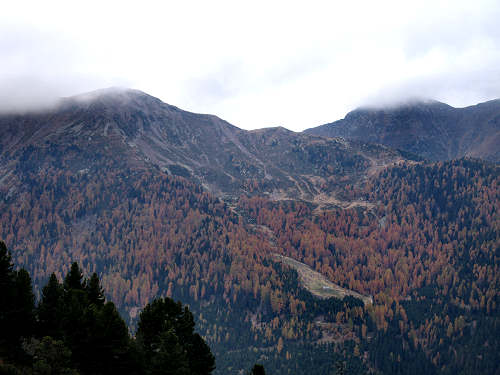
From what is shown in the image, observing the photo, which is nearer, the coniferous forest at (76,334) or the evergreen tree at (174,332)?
the coniferous forest at (76,334)

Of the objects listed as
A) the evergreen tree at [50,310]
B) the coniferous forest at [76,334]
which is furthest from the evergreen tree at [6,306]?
the evergreen tree at [50,310]

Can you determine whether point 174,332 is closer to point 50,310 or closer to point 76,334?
point 76,334

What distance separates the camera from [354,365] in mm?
195750

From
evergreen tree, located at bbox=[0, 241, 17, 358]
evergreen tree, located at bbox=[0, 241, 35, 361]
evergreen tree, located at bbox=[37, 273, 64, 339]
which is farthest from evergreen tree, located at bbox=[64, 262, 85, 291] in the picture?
evergreen tree, located at bbox=[0, 241, 17, 358]

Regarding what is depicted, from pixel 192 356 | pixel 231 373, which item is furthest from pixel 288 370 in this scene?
pixel 192 356

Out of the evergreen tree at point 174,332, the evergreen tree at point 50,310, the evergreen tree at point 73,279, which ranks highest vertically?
the evergreen tree at point 73,279

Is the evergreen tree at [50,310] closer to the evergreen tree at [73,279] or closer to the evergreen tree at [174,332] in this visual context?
the evergreen tree at [73,279]

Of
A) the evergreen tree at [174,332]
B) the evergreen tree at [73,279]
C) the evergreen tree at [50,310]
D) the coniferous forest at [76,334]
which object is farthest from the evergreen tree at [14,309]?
the evergreen tree at [174,332]

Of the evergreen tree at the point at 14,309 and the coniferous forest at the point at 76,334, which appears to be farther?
the evergreen tree at the point at 14,309

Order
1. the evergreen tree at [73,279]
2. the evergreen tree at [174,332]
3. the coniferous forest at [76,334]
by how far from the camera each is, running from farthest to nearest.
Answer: the evergreen tree at [73,279]
the evergreen tree at [174,332]
the coniferous forest at [76,334]

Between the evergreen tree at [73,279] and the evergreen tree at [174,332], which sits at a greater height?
the evergreen tree at [73,279]

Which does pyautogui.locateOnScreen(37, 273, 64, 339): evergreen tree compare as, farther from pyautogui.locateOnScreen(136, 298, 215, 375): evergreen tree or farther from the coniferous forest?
pyautogui.locateOnScreen(136, 298, 215, 375): evergreen tree

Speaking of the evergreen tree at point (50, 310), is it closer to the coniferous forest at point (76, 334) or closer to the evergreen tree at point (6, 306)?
the coniferous forest at point (76, 334)

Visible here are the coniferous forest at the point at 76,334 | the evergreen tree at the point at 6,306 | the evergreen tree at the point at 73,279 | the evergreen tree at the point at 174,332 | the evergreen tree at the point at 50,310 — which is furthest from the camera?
the evergreen tree at the point at 73,279
